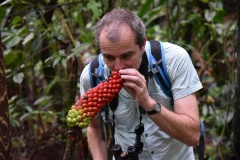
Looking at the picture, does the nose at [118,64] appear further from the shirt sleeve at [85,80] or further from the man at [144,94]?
the shirt sleeve at [85,80]

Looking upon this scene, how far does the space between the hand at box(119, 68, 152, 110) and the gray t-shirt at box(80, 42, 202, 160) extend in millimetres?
350

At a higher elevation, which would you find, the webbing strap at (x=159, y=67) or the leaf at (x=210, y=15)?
the webbing strap at (x=159, y=67)

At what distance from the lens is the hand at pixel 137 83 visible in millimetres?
2100

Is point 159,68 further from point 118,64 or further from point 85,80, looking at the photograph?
point 85,80

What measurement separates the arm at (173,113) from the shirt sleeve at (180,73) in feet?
0.13

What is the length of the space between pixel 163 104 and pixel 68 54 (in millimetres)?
1787

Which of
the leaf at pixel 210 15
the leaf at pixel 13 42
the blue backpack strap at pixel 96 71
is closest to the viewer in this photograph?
the blue backpack strap at pixel 96 71

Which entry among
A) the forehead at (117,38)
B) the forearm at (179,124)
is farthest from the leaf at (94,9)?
the forearm at (179,124)

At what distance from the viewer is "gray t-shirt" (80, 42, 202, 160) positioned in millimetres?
2451

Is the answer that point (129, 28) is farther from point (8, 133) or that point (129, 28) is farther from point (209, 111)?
point (209, 111)

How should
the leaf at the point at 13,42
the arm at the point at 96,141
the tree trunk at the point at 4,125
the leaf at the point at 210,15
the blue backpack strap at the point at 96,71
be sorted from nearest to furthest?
the tree trunk at the point at 4,125
the blue backpack strap at the point at 96,71
the arm at the point at 96,141
the leaf at the point at 13,42
the leaf at the point at 210,15

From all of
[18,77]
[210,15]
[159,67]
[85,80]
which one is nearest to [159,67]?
[159,67]

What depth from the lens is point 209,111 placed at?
4633 millimetres

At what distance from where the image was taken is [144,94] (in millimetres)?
2121
